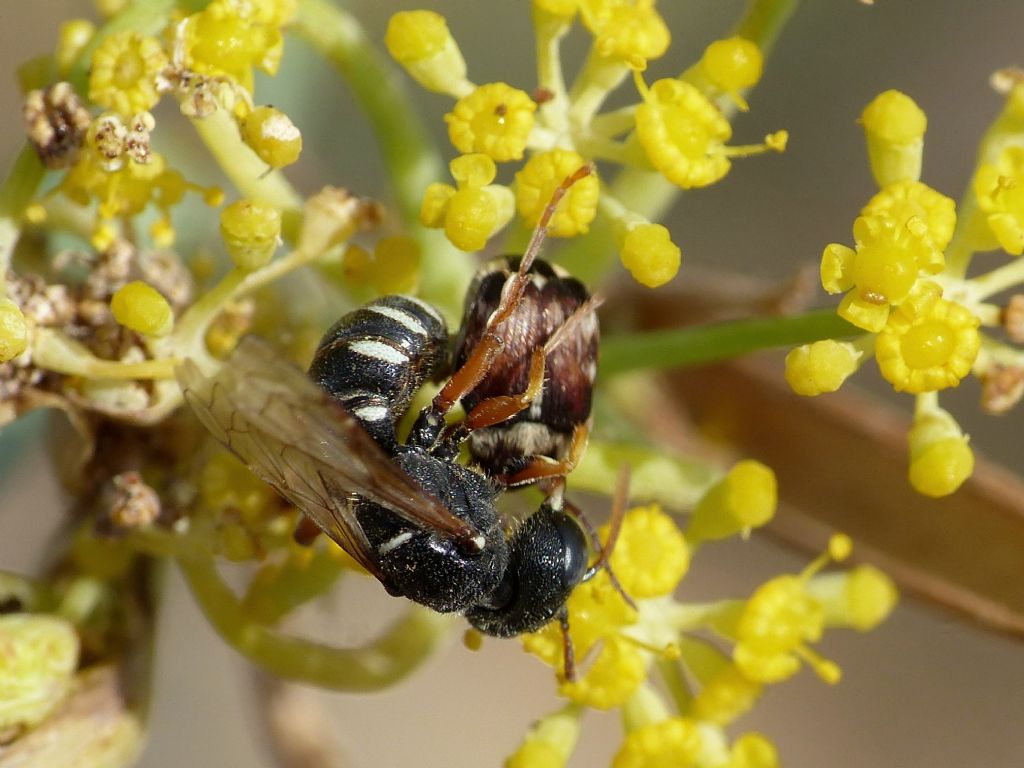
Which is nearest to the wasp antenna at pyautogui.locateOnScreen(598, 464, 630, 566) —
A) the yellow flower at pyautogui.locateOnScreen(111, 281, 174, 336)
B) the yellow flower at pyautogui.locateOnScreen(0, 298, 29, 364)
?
the yellow flower at pyautogui.locateOnScreen(111, 281, 174, 336)

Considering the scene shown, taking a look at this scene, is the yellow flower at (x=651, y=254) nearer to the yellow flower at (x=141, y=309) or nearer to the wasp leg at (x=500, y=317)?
the wasp leg at (x=500, y=317)

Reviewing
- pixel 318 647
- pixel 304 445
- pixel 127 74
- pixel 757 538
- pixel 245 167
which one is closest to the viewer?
pixel 304 445

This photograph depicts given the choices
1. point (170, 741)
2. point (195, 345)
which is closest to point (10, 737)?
point (195, 345)

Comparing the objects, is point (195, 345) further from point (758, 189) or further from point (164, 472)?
point (758, 189)

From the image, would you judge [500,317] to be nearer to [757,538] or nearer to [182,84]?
[182,84]

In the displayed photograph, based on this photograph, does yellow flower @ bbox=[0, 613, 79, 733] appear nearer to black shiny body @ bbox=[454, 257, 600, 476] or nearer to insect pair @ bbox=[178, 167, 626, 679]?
insect pair @ bbox=[178, 167, 626, 679]

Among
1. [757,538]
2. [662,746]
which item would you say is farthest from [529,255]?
[757,538]
